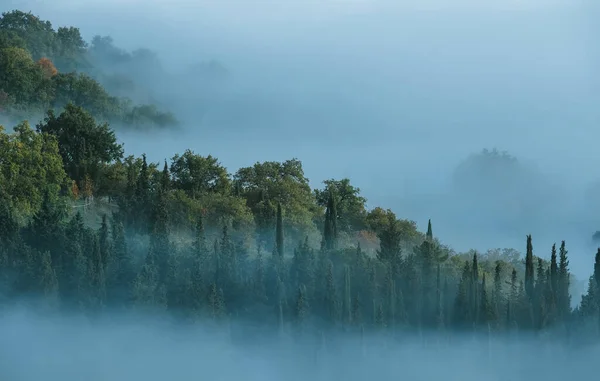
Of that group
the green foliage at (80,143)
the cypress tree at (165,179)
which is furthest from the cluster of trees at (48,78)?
the cypress tree at (165,179)

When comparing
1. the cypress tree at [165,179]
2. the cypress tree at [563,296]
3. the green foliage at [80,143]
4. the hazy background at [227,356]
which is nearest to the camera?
the hazy background at [227,356]

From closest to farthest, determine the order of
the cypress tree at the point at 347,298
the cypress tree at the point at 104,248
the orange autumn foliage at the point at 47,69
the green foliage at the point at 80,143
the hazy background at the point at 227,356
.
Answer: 1. the cypress tree at the point at 104,248
2. the hazy background at the point at 227,356
3. the cypress tree at the point at 347,298
4. the green foliage at the point at 80,143
5. the orange autumn foliage at the point at 47,69

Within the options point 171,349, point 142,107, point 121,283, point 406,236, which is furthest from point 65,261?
point 142,107

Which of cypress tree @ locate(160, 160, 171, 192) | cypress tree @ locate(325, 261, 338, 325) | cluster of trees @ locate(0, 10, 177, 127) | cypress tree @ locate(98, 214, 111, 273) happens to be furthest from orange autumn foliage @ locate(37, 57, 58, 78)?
cypress tree @ locate(325, 261, 338, 325)

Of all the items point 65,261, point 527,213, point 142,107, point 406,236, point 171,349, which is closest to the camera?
point 65,261

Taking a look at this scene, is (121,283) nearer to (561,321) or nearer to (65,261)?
(65,261)

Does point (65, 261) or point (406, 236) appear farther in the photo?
point (406, 236)

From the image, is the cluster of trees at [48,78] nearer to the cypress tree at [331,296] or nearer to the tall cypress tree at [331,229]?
the tall cypress tree at [331,229]

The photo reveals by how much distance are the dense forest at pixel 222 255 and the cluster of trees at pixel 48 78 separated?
20.9 meters

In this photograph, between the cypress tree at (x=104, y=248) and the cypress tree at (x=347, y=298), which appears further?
the cypress tree at (x=347, y=298)

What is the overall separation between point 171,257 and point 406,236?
2641 centimetres

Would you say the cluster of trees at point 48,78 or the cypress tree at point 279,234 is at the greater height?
the cluster of trees at point 48,78

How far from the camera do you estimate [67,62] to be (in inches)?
6093

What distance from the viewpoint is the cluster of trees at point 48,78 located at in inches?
4419
